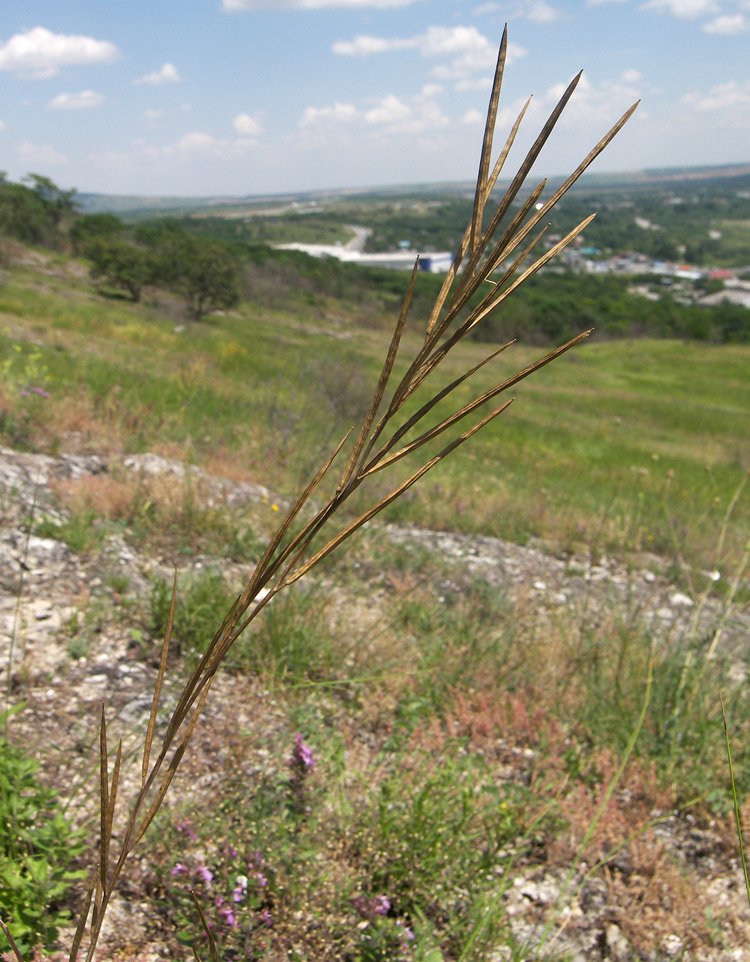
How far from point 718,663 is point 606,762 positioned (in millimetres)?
901

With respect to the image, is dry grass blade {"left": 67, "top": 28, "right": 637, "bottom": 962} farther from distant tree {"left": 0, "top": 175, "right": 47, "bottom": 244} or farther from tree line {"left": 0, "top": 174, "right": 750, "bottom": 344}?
distant tree {"left": 0, "top": 175, "right": 47, "bottom": 244}

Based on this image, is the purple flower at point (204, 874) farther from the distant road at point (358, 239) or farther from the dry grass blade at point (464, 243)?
the distant road at point (358, 239)

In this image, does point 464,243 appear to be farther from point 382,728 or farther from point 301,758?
point 382,728

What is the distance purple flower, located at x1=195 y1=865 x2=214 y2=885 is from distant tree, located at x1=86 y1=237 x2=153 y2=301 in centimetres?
3997

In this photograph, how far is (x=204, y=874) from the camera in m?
1.46

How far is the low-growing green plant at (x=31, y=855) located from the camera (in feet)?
4.22

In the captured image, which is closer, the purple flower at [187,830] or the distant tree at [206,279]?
the purple flower at [187,830]

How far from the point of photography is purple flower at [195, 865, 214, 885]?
146 centimetres

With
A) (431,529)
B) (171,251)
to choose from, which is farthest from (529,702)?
(171,251)

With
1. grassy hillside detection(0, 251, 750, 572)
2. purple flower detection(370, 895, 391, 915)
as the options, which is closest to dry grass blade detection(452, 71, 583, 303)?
purple flower detection(370, 895, 391, 915)

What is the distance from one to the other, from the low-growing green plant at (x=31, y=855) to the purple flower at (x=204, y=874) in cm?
24

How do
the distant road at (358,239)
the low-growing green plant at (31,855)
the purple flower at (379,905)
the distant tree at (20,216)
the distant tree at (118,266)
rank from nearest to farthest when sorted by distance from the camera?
the low-growing green plant at (31,855) < the purple flower at (379,905) < the distant tree at (118,266) < the distant tree at (20,216) < the distant road at (358,239)

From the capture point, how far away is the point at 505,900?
187 centimetres

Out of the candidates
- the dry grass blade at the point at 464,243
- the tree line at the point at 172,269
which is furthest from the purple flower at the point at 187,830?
the tree line at the point at 172,269
